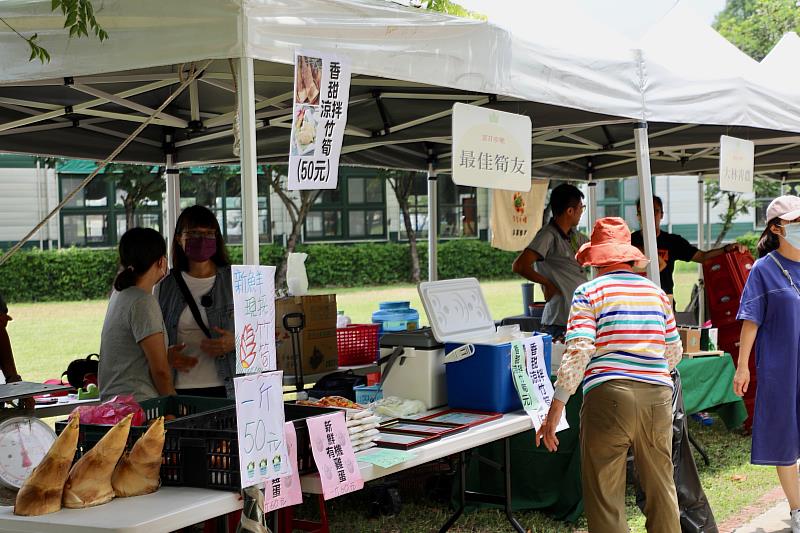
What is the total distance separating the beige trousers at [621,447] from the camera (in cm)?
378

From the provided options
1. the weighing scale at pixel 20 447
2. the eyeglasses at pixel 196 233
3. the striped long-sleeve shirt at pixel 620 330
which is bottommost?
the weighing scale at pixel 20 447

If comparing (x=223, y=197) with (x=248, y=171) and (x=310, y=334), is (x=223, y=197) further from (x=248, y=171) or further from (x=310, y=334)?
(x=248, y=171)

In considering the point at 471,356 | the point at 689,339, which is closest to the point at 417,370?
the point at 471,356

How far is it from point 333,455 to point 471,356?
1175mm

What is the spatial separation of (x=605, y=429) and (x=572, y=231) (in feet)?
9.96

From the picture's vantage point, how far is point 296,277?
5.92m

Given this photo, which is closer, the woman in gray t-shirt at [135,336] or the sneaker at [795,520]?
the woman in gray t-shirt at [135,336]

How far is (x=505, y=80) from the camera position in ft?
13.9

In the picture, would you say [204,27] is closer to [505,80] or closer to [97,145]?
[505,80]

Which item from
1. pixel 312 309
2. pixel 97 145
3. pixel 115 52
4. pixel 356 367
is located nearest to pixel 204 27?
pixel 115 52

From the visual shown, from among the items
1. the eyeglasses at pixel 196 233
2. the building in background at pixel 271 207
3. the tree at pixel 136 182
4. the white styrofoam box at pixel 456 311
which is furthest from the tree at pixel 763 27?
the eyeglasses at pixel 196 233

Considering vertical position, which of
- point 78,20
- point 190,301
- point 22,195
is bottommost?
point 190,301

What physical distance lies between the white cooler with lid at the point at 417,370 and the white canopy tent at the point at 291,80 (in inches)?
46.8

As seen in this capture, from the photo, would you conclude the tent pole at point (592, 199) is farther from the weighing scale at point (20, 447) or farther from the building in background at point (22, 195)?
the building in background at point (22, 195)
